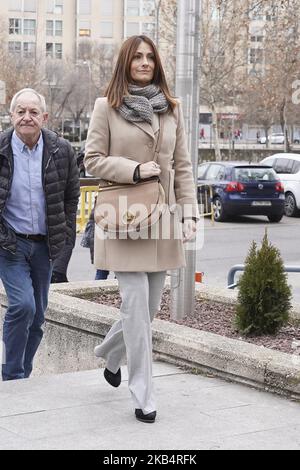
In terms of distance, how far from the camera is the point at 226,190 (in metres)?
25.1

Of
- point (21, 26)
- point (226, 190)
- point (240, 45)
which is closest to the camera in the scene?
point (226, 190)

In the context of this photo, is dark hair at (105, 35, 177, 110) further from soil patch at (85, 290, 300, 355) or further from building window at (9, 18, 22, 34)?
building window at (9, 18, 22, 34)

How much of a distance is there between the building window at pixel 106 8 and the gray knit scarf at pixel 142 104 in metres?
103

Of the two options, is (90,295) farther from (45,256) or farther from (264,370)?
(264,370)

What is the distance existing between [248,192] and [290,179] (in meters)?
2.43

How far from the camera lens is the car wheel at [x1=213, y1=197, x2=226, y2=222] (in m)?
25.5

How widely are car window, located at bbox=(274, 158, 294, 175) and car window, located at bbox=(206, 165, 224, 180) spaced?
2319mm

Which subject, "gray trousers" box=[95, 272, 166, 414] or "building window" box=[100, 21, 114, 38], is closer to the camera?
"gray trousers" box=[95, 272, 166, 414]

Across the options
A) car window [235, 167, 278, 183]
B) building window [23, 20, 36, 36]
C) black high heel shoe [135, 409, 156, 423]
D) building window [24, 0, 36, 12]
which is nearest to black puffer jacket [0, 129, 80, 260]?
black high heel shoe [135, 409, 156, 423]

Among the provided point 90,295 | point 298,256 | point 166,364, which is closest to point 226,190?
point 298,256

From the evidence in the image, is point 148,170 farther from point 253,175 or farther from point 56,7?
point 56,7

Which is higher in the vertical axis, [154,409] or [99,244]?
[99,244]

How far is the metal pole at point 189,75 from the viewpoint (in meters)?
8.04

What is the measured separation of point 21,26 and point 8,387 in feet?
309
